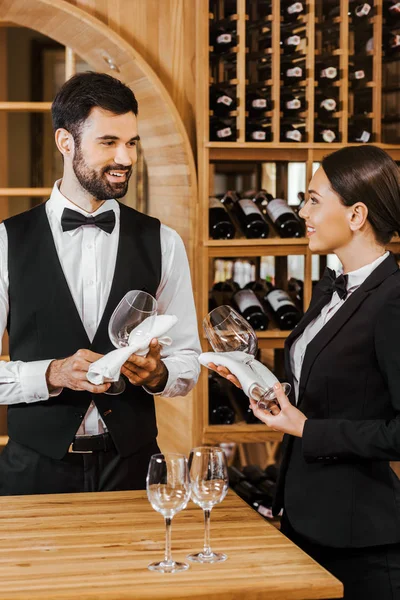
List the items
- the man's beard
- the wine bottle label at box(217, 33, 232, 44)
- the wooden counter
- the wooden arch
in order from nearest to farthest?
1. the wooden counter
2. the man's beard
3. the wooden arch
4. the wine bottle label at box(217, 33, 232, 44)

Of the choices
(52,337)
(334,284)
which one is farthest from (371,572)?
(52,337)

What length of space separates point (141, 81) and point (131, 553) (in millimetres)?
2481

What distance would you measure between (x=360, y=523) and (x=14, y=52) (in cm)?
484

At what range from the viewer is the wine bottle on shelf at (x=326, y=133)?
3.98 metres

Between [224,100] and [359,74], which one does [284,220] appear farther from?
[359,74]

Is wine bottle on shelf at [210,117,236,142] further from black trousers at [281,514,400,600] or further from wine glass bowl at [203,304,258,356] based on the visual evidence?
black trousers at [281,514,400,600]

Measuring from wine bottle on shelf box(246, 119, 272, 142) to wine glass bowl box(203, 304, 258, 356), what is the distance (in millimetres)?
1824

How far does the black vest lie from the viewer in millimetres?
2467

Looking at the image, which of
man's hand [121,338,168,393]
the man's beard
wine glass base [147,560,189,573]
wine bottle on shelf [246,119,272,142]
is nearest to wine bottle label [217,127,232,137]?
wine bottle on shelf [246,119,272,142]

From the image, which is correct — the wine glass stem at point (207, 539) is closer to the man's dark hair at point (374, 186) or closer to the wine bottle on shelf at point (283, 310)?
the man's dark hair at point (374, 186)

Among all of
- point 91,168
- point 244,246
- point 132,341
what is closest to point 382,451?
point 132,341

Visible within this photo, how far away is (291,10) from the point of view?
389 centimetres

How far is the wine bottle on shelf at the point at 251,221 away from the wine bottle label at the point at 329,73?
2.18 feet

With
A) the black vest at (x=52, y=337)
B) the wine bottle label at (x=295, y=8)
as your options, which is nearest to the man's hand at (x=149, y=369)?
the black vest at (x=52, y=337)
